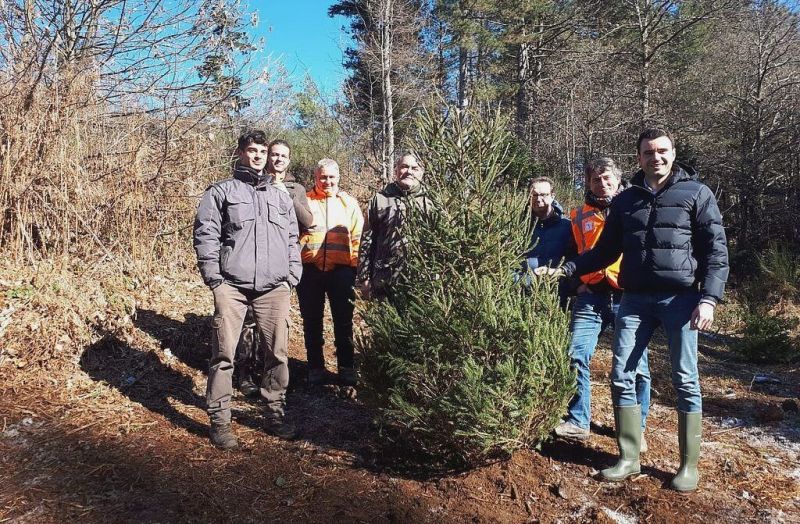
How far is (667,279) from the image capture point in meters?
3.10

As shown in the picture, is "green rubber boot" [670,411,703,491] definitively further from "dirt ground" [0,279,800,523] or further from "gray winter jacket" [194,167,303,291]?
"gray winter jacket" [194,167,303,291]

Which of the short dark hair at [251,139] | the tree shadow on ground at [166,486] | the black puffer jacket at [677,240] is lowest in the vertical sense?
the tree shadow on ground at [166,486]

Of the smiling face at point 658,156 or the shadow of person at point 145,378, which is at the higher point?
the smiling face at point 658,156

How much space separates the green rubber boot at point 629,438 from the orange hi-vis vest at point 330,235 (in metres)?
2.57

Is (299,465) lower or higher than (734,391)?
higher

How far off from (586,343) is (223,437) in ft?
9.04

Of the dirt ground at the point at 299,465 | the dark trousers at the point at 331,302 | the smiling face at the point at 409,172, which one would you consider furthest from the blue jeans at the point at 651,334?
the dark trousers at the point at 331,302

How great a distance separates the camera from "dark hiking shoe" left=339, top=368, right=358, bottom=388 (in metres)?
4.90

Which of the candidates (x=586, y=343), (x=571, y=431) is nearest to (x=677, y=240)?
(x=586, y=343)

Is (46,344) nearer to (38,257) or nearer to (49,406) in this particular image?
(49,406)

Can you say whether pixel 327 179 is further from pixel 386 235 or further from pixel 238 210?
pixel 238 210

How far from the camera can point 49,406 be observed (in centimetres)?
411

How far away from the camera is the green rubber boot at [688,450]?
3.16 meters

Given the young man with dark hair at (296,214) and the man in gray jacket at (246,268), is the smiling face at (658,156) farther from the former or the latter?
the young man with dark hair at (296,214)
